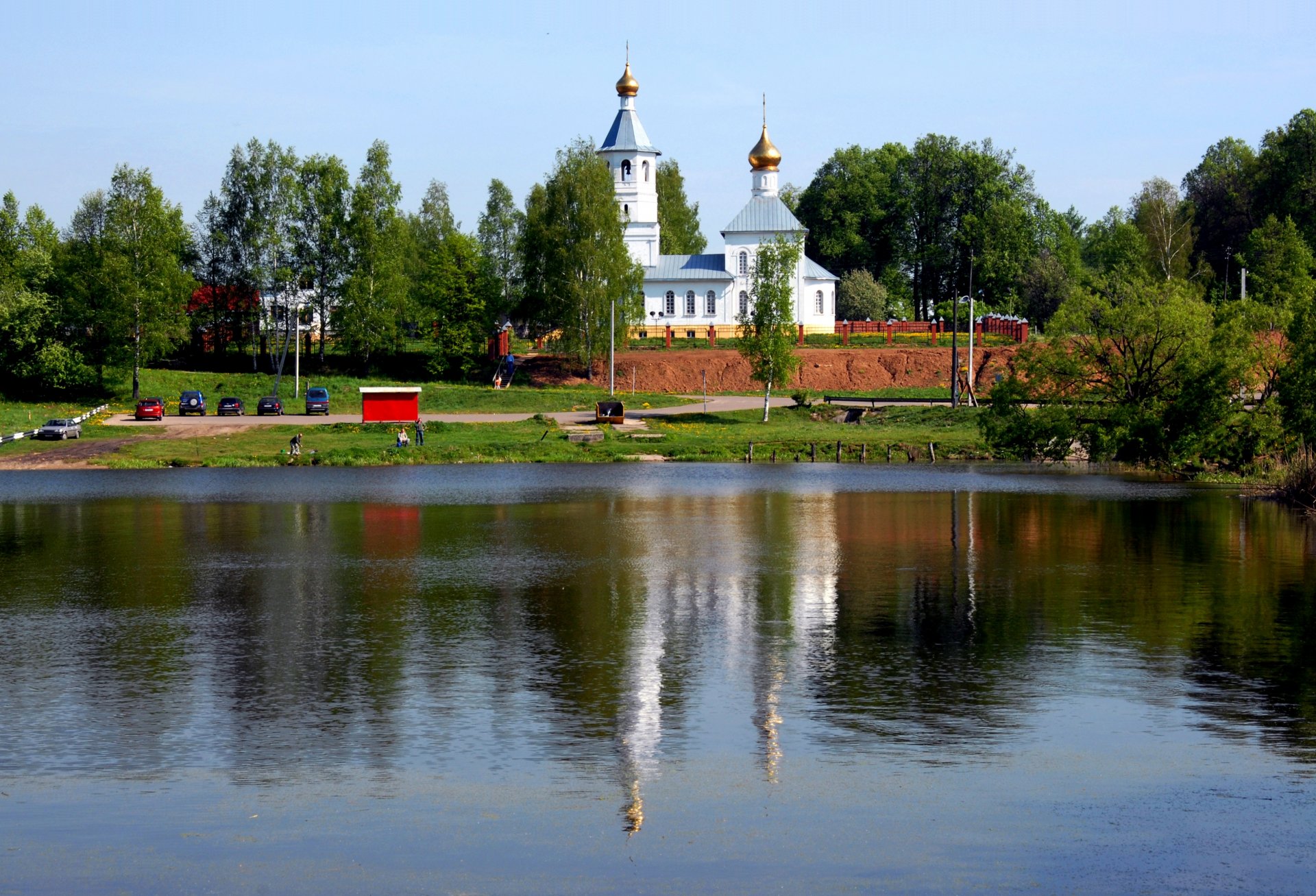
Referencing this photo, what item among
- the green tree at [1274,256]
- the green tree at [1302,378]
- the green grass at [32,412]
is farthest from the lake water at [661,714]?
the green tree at [1274,256]

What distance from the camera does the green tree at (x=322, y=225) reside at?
326 feet

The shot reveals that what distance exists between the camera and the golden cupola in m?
117

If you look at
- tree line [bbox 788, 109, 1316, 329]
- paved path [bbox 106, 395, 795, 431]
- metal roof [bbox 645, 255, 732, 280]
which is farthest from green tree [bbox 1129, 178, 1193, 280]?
paved path [bbox 106, 395, 795, 431]

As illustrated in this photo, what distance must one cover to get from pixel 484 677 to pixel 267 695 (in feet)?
9.38

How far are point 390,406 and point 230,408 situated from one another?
1222 centimetres

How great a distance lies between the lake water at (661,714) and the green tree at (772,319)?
48473 millimetres

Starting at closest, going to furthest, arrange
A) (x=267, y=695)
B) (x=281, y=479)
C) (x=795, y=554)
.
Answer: (x=267, y=695) → (x=795, y=554) → (x=281, y=479)

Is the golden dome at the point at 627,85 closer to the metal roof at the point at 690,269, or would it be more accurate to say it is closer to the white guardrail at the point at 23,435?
the metal roof at the point at 690,269

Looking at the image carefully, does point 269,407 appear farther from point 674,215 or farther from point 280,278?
point 674,215

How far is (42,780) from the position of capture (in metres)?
14.6

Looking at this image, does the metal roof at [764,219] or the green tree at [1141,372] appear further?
the metal roof at [764,219]

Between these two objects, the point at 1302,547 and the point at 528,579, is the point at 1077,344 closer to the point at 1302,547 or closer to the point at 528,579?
the point at 1302,547

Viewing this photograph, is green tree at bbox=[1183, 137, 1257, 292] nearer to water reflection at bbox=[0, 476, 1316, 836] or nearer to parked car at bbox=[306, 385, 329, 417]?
parked car at bbox=[306, 385, 329, 417]

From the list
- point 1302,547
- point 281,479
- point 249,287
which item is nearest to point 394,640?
point 1302,547
